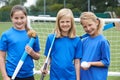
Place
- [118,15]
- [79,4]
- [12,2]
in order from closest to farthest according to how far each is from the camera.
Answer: [118,15], [79,4], [12,2]

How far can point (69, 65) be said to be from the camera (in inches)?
152

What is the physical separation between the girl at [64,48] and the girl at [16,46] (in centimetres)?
24

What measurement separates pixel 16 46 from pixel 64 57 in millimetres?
513

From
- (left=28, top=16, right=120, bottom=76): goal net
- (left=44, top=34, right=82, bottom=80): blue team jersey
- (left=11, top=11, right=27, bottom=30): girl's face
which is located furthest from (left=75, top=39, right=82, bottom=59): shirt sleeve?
(left=28, top=16, right=120, bottom=76): goal net

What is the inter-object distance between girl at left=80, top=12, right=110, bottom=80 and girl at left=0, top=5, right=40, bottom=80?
20.9 inches

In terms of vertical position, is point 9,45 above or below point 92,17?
below

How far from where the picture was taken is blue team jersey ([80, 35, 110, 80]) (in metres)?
3.90

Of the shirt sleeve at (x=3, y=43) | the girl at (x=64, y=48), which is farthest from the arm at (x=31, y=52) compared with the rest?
the shirt sleeve at (x=3, y=43)

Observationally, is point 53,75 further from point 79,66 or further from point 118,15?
point 118,15

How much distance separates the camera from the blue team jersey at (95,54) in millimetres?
3904

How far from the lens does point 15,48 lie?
13.0 ft

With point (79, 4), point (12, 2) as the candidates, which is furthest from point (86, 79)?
point (12, 2)

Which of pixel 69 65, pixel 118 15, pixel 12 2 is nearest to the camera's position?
pixel 69 65

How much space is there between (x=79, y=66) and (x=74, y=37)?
1.03ft
